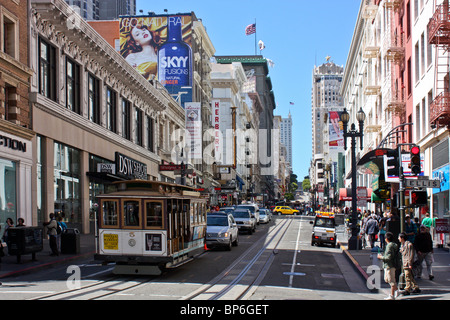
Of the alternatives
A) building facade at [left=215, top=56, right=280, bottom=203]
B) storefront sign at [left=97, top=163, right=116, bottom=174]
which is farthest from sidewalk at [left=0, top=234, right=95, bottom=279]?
building facade at [left=215, top=56, right=280, bottom=203]

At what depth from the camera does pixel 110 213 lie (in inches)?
710

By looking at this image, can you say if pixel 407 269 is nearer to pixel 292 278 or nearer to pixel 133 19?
pixel 292 278

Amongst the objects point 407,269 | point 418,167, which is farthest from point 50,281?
point 418,167

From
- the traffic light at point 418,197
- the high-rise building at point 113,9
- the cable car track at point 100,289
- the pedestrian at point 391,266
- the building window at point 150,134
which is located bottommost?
the cable car track at point 100,289

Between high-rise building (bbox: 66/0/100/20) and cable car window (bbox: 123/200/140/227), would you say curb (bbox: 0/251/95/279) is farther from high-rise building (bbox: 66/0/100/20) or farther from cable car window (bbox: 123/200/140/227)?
high-rise building (bbox: 66/0/100/20)

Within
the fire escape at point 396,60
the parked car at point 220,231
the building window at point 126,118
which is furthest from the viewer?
the building window at point 126,118

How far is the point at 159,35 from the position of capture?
2566 inches

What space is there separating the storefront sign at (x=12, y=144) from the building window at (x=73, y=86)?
675 cm

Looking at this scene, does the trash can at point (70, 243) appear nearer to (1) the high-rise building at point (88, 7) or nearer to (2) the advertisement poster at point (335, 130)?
(2) the advertisement poster at point (335, 130)

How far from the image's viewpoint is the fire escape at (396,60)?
42031 millimetres

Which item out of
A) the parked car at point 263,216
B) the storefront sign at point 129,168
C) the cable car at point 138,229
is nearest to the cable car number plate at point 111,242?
the cable car at point 138,229

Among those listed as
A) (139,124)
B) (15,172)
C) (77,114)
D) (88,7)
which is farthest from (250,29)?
(15,172)

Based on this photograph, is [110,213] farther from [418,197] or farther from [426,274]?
[426,274]
